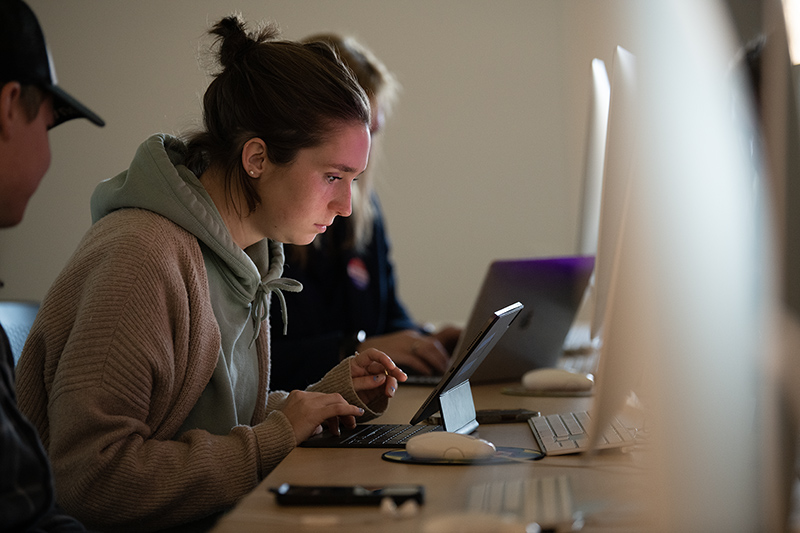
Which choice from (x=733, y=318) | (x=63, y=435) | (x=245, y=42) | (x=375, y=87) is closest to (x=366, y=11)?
(x=375, y=87)

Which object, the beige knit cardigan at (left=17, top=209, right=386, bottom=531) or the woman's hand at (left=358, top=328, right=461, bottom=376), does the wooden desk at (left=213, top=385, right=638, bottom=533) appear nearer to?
the beige knit cardigan at (left=17, top=209, right=386, bottom=531)

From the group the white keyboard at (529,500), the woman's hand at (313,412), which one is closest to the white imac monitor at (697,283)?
the white keyboard at (529,500)

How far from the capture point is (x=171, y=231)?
1.01m

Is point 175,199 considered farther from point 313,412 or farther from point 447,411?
point 447,411

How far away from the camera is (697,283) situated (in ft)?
1.79

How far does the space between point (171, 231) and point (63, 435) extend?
1.00 feet

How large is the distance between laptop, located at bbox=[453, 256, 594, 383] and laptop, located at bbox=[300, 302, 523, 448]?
309 millimetres

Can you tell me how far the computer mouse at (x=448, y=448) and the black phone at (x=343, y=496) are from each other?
0.49ft

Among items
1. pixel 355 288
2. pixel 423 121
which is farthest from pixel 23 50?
pixel 423 121

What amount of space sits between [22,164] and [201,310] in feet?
1.09

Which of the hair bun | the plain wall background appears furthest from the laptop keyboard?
the plain wall background

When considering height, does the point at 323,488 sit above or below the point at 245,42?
below

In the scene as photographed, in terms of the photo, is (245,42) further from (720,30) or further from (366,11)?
(366,11)

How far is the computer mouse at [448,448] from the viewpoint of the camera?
0.81 meters
